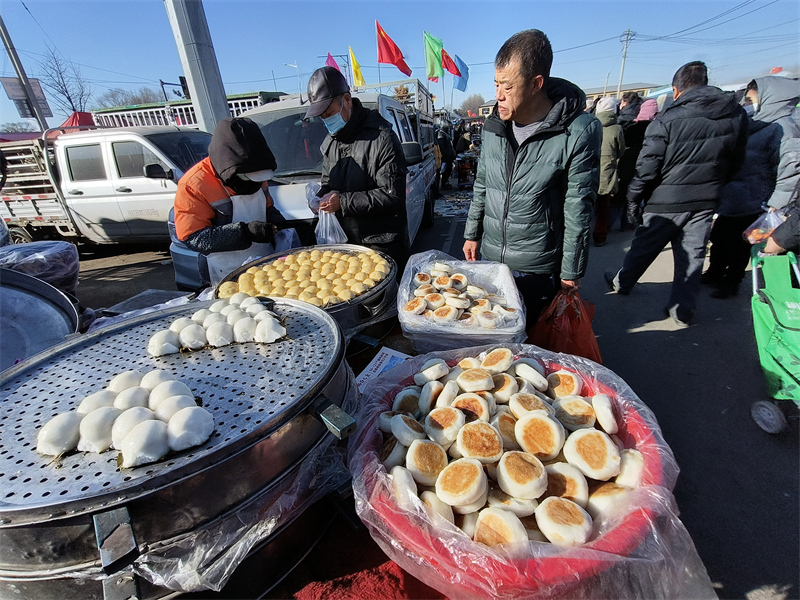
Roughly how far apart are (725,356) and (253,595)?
4.34m

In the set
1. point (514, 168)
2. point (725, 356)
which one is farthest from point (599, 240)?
point (514, 168)

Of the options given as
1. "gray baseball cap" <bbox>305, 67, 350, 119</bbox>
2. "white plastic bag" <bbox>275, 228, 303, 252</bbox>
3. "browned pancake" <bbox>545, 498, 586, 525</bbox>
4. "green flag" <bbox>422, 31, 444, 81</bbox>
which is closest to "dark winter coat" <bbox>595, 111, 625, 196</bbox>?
"gray baseball cap" <bbox>305, 67, 350, 119</bbox>

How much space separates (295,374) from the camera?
3.92 feet

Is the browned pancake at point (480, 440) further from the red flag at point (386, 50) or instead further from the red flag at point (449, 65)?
the red flag at point (449, 65)

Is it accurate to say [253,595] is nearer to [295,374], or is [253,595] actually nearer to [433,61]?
[295,374]

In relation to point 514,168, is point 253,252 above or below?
below

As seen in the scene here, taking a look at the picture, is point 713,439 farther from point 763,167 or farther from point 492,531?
point 763,167

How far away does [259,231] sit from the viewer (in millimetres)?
2645

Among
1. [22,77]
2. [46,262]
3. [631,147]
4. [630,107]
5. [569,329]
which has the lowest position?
[569,329]

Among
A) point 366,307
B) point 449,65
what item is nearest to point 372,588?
point 366,307

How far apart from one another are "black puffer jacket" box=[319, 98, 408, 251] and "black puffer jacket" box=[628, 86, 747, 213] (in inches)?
108

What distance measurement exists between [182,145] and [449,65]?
17.9 metres

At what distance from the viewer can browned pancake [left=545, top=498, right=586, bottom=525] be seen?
96 centimetres

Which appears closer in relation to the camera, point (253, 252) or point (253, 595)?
point (253, 595)
